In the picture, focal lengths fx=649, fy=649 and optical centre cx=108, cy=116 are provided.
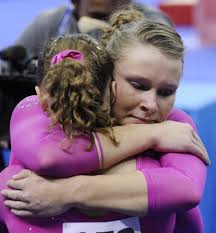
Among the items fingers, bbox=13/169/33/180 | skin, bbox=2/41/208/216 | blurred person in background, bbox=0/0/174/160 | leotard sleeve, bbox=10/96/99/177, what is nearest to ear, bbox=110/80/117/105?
skin, bbox=2/41/208/216

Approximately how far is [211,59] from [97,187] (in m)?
5.20

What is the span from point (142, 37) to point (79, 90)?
19 cm

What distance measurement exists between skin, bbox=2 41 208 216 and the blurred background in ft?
2.39

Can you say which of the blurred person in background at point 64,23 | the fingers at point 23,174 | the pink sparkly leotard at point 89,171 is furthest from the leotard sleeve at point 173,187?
the blurred person in background at point 64,23

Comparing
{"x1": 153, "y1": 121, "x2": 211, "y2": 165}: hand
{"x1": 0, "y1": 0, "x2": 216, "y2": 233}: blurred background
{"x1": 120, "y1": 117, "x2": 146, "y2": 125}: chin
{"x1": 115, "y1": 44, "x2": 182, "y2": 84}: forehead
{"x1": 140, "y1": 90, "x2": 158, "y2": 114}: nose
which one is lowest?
{"x1": 0, "y1": 0, "x2": 216, "y2": 233}: blurred background

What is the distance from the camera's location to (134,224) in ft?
3.94

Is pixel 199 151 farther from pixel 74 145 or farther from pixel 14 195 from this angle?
pixel 14 195

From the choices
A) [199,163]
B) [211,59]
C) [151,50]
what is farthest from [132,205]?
[211,59]

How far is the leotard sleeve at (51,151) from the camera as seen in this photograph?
1156mm

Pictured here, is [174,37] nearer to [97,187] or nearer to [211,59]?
[97,187]

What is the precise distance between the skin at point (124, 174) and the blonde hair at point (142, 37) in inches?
0.6

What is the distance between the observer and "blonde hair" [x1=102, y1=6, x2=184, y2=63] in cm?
124

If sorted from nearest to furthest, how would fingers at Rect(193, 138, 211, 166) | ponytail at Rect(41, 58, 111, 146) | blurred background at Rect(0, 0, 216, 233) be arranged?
ponytail at Rect(41, 58, 111, 146), fingers at Rect(193, 138, 211, 166), blurred background at Rect(0, 0, 216, 233)

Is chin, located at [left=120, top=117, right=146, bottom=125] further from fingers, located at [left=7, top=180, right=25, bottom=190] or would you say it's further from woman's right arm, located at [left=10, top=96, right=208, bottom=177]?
fingers, located at [left=7, top=180, right=25, bottom=190]
